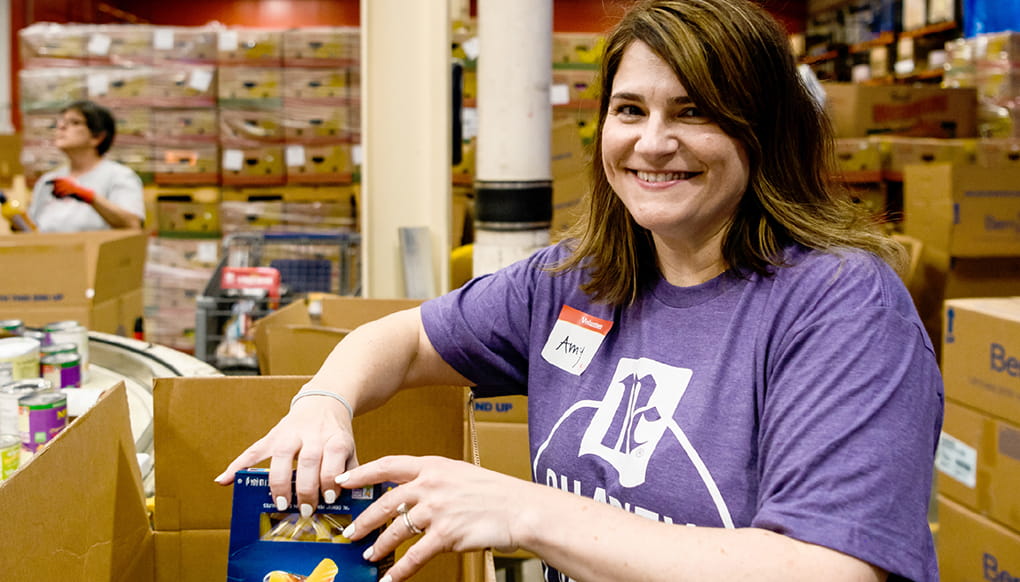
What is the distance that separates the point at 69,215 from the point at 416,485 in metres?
3.96

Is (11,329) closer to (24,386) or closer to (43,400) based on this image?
(24,386)

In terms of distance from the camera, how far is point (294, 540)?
1025 mm

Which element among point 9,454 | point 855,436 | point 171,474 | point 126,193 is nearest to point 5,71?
point 126,193

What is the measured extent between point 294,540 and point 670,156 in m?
0.66

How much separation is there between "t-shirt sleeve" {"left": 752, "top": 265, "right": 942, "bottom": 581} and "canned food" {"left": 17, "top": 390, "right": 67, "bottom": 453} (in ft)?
3.78

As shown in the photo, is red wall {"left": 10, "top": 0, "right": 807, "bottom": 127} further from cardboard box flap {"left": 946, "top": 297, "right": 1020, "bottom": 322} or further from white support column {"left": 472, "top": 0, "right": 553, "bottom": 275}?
cardboard box flap {"left": 946, "top": 297, "right": 1020, "bottom": 322}

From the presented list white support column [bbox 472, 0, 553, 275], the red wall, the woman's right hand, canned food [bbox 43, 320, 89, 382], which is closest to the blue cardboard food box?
the woman's right hand

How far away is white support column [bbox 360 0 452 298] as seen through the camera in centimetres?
331

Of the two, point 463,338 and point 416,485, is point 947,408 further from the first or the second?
point 416,485

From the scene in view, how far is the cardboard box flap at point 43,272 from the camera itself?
2.87m

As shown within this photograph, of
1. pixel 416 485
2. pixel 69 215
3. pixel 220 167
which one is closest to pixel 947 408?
pixel 416 485

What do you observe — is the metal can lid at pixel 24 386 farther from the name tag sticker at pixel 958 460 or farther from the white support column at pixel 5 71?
the white support column at pixel 5 71

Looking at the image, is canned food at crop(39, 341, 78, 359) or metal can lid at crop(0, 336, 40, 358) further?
canned food at crop(39, 341, 78, 359)

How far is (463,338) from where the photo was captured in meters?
1.51
